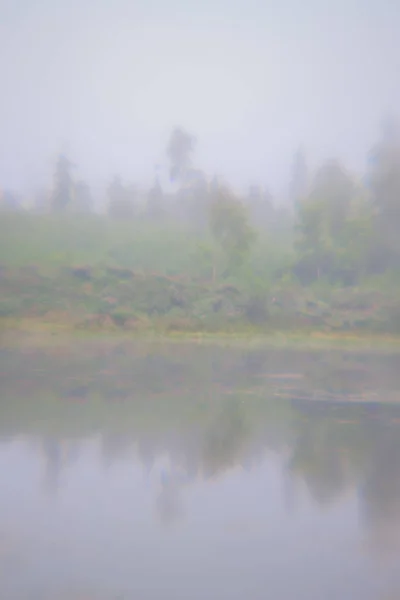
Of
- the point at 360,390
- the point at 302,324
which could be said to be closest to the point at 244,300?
the point at 302,324

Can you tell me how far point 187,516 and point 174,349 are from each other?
43.7 ft

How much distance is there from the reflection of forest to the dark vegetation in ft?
29.3

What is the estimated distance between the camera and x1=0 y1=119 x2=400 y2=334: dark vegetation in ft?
81.9

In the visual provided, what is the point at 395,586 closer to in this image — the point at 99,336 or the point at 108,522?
the point at 108,522

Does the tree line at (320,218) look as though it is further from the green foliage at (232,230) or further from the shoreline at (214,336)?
the shoreline at (214,336)

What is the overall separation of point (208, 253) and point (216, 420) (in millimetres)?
20000

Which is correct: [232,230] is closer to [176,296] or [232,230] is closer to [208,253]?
[208,253]

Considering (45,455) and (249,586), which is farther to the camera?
(45,455)

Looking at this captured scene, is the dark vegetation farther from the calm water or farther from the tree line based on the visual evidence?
the calm water

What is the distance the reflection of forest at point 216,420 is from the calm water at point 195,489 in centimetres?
4

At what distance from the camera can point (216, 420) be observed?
981cm

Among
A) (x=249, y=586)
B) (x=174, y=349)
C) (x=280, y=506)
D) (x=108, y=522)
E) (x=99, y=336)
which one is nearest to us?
(x=249, y=586)

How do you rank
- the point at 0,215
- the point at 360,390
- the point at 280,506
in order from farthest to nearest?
the point at 0,215 < the point at 360,390 < the point at 280,506

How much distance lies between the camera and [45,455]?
7.62 metres
